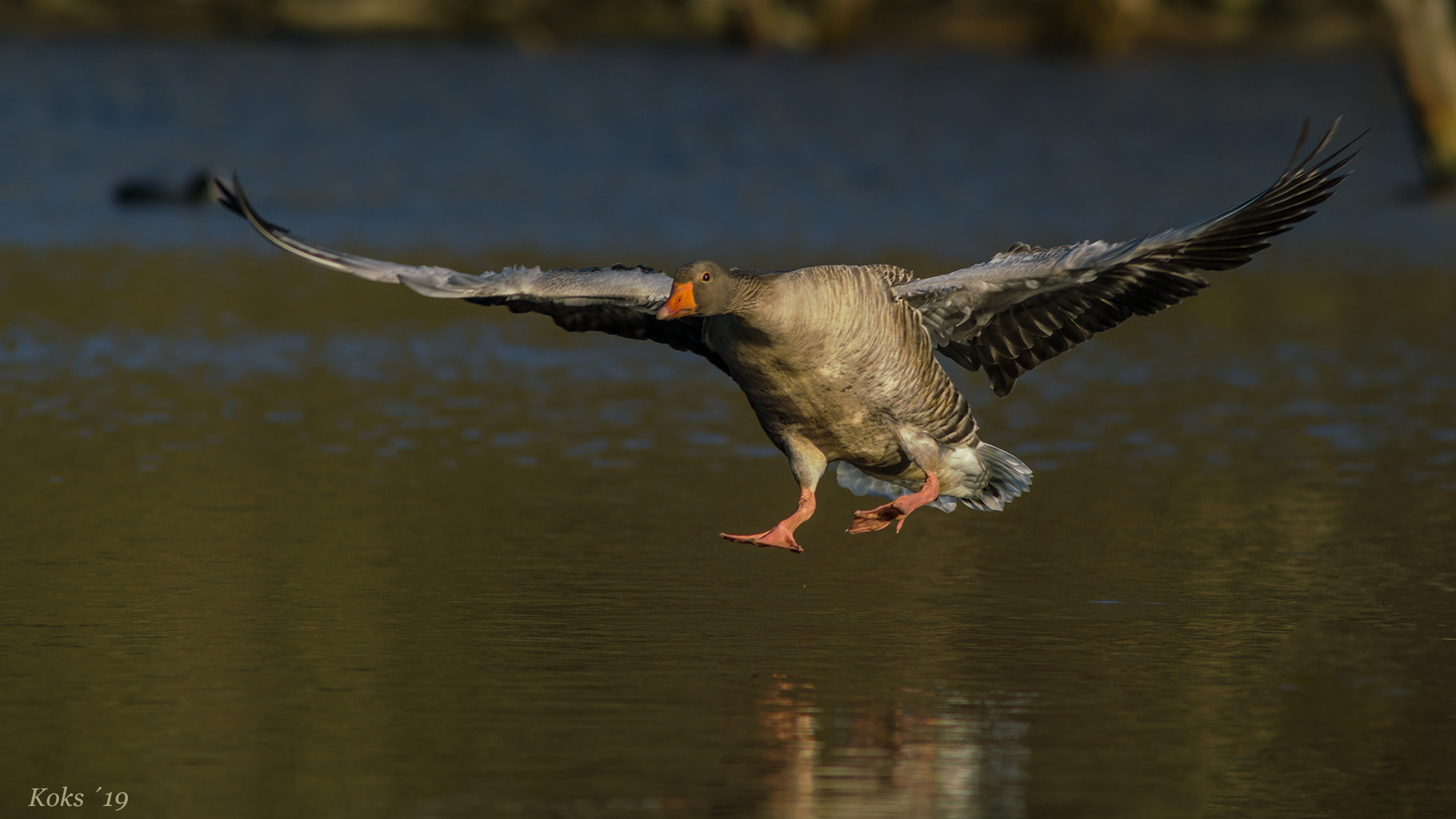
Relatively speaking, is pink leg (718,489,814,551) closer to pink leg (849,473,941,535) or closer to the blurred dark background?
pink leg (849,473,941,535)

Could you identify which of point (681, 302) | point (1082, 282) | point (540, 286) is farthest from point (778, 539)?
point (1082, 282)

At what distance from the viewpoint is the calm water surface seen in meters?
6.91

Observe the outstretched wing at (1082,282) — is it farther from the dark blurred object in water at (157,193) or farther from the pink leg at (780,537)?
the dark blurred object in water at (157,193)

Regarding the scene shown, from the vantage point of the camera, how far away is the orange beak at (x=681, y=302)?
902 centimetres

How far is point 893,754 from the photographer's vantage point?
705cm

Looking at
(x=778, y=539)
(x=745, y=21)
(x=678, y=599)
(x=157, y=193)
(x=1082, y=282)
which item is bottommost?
(x=678, y=599)

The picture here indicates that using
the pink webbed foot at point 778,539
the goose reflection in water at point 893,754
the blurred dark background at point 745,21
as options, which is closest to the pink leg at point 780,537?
the pink webbed foot at point 778,539

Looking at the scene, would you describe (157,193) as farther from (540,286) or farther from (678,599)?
(678,599)

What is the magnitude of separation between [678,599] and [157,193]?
19.6 metres

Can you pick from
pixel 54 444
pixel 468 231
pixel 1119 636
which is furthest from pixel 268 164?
pixel 1119 636

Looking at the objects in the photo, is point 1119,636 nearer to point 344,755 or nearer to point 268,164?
point 344,755

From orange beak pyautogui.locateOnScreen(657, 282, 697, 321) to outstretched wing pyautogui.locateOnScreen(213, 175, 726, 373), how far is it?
83 centimetres
